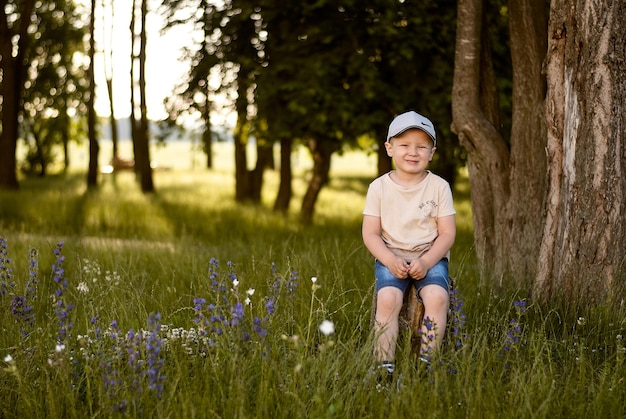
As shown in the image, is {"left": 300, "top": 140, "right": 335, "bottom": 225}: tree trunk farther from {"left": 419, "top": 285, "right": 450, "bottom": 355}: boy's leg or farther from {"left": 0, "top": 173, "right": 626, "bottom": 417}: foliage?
{"left": 419, "top": 285, "right": 450, "bottom": 355}: boy's leg

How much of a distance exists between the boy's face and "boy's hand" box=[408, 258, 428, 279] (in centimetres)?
60

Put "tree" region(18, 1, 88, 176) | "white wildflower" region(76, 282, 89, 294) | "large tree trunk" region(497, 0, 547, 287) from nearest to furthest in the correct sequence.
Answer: "white wildflower" region(76, 282, 89, 294) < "large tree trunk" region(497, 0, 547, 287) < "tree" region(18, 1, 88, 176)

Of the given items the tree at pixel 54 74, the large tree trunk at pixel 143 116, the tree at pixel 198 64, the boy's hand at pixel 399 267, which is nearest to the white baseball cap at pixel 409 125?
the boy's hand at pixel 399 267

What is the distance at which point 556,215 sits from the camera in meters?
5.82

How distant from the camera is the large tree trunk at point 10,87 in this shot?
1895cm

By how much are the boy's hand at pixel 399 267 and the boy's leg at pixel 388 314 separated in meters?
0.09

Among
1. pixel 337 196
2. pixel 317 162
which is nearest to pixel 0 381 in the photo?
pixel 317 162

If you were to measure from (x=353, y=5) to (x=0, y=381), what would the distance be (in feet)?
25.8

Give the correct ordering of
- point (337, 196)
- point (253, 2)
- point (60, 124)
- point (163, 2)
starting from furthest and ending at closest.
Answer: point (60, 124)
point (337, 196)
point (163, 2)
point (253, 2)

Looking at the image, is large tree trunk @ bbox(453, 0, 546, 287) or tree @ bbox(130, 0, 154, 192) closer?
large tree trunk @ bbox(453, 0, 546, 287)

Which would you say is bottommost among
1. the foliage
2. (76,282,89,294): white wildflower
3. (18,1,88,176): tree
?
the foliage

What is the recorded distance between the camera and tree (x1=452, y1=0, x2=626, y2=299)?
5.48 m

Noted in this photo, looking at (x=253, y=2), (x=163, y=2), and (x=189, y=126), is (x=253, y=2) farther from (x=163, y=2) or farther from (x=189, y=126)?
(x=189, y=126)

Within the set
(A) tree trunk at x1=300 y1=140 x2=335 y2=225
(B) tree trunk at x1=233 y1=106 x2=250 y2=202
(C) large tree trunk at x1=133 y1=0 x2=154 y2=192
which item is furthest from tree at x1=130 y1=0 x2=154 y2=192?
(A) tree trunk at x1=300 y1=140 x2=335 y2=225
